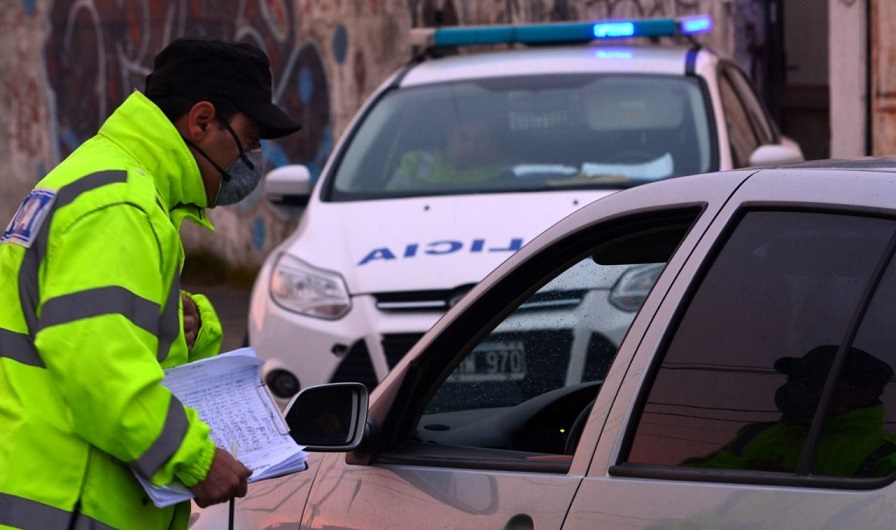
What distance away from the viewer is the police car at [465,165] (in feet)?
19.0

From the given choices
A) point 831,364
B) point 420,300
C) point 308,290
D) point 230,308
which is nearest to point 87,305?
point 831,364

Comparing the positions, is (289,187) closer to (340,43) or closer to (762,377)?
(762,377)

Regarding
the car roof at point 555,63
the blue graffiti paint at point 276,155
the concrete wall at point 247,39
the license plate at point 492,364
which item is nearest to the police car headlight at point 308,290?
the car roof at point 555,63

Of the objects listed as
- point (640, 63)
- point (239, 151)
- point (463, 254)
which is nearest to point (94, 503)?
point (239, 151)

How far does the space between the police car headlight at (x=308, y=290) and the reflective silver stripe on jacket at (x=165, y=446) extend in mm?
3161

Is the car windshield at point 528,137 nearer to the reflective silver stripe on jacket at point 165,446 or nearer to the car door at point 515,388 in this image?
the car door at point 515,388

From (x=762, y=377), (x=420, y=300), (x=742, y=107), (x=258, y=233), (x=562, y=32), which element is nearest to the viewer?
(x=762, y=377)

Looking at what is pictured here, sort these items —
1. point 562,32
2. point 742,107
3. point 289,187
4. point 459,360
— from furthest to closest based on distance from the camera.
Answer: point 562,32
point 742,107
point 289,187
point 459,360

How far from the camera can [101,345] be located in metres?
2.59

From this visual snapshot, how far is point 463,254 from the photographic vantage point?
19.0ft

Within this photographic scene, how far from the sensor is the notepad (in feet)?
9.22

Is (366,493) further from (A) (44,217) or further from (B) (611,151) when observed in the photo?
(B) (611,151)

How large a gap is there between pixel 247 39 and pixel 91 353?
10211mm

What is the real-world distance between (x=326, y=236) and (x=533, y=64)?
1.66 m
